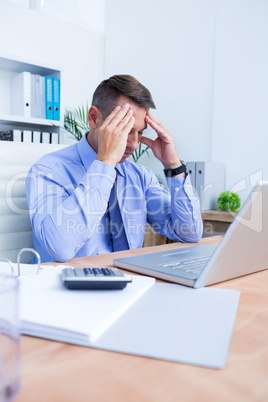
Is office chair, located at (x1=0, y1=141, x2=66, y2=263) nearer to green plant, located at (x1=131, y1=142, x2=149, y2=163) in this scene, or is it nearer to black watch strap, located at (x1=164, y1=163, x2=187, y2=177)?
black watch strap, located at (x1=164, y1=163, x2=187, y2=177)

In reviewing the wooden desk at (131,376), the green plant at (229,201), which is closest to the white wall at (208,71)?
the green plant at (229,201)

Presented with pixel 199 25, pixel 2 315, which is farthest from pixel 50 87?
pixel 2 315

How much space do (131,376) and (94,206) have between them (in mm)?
707

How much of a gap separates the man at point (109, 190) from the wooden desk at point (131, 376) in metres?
0.54

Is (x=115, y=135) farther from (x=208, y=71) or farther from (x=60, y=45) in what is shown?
(x=60, y=45)

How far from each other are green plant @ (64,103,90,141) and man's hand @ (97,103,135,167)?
1.86m

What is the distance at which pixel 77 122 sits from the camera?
323cm

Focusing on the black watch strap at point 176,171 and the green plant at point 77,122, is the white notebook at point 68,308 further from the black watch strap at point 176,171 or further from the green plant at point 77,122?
the green plant at point 77,122

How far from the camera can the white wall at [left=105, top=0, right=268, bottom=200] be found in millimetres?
2518

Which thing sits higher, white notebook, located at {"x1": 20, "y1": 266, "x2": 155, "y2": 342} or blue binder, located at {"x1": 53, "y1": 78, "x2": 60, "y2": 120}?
blue binder, located at {"x1": 53, "y1": 78, "x2": 60, "y2": 120}

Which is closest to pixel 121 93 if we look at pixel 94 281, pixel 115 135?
pixel 115 135

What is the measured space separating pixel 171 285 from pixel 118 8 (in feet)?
11.7

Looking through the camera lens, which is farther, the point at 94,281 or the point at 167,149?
the point at 167,149

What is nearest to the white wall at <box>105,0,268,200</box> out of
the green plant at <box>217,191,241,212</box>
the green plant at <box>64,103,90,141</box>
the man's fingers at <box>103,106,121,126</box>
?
the green plant at <box>217,191,241,212</box>
